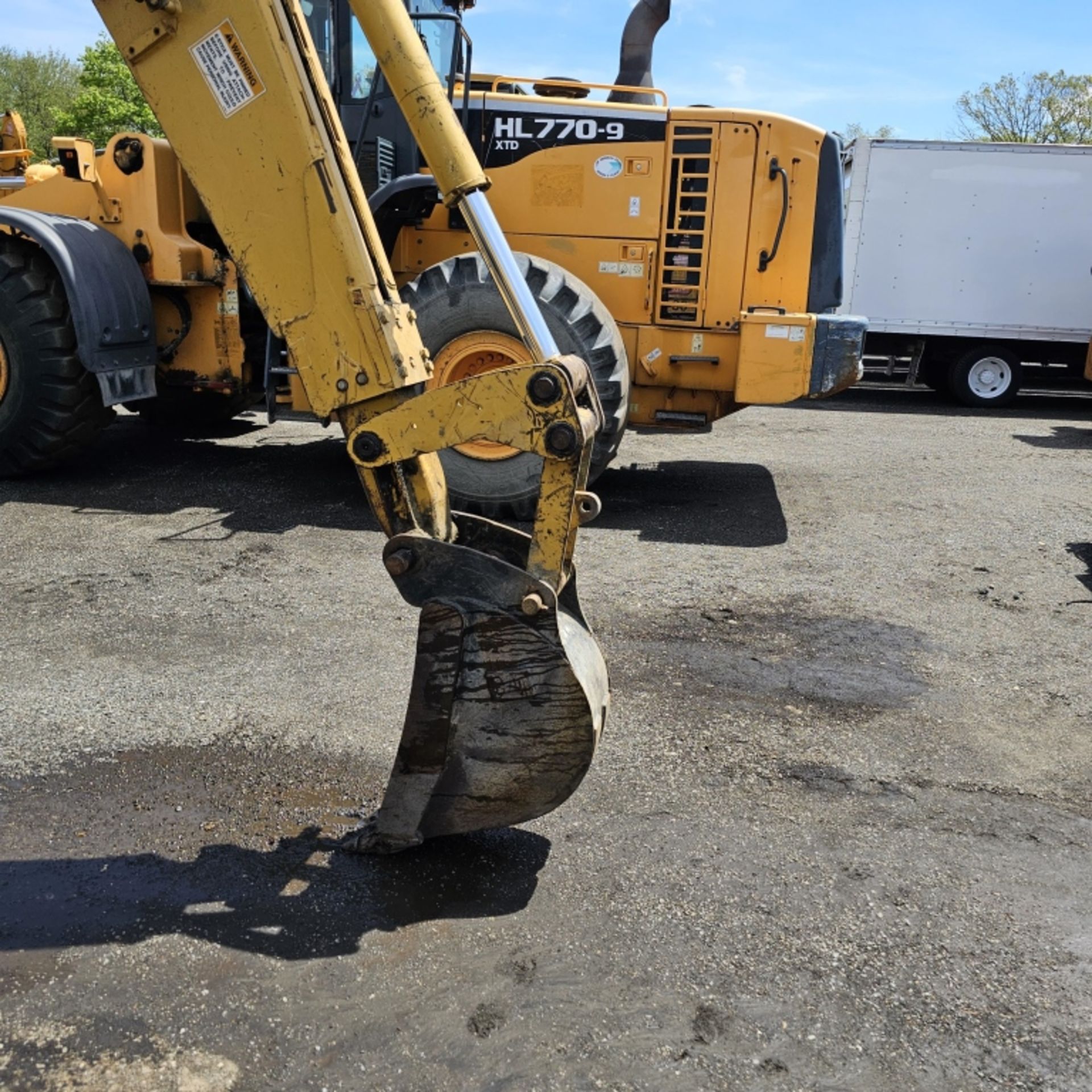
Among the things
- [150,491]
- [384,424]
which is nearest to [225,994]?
[384,424]

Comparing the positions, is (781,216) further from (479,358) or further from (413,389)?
A: (413,389)

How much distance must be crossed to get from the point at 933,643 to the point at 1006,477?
4946 mm

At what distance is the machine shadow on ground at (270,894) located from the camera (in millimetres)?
2807

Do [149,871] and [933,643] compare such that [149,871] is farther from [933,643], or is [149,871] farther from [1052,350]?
[1052,350]

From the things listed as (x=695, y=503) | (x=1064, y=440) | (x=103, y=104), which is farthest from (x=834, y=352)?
(x=103, y=104)

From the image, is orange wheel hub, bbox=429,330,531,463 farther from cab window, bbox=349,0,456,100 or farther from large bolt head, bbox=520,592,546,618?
large bolt head, bbox=520,592,546,618

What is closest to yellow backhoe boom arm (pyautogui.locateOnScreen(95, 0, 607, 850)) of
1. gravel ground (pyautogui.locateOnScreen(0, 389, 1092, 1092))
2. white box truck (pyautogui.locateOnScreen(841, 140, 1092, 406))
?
gravel ground (pyautogui.locateOnScreen(0, 389, 1092, 1092))

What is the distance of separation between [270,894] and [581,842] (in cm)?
96

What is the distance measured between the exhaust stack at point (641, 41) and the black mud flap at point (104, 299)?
4.26 meters

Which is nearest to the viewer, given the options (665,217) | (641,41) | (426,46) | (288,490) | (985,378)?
(426,46)

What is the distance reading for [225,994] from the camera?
8.48 ft

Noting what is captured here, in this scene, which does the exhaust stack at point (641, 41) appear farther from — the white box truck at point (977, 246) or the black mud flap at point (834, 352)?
the white box truck at point (977, 246)

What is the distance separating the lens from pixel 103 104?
40.8 m

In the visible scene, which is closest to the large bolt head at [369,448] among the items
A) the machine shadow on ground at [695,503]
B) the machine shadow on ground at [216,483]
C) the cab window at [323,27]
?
the machine shadow on ground at [216,483]
